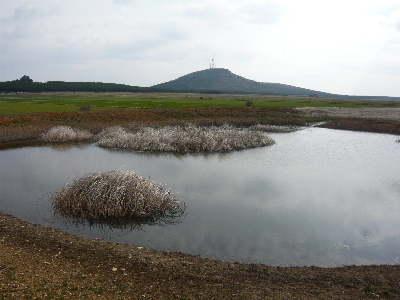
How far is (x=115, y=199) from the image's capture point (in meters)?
11.5

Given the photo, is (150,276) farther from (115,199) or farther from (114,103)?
(114,103)

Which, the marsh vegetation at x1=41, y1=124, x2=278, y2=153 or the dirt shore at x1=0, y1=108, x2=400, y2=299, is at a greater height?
the marsh vegetation at x1=41, y1=124, x2=278, y2=153

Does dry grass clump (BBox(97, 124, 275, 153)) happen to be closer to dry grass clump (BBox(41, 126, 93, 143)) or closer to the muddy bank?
dry grass clump (BBox(41, 126, 93, 143))

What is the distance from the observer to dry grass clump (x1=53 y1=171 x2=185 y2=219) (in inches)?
452

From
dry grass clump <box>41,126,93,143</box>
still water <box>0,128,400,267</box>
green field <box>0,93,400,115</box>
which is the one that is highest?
green field <box>0,93,400,115</box>

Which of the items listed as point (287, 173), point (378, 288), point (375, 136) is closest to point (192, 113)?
point (375, 136)

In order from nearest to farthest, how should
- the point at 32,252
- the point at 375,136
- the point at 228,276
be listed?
the point at 228,276, the point at 32,252, the point at 375,136

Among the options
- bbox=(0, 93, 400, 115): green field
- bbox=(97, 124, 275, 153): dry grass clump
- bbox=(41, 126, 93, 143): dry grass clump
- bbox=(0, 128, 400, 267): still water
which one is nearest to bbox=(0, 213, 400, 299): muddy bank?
bbox=(0, 128, 400, 267): still water

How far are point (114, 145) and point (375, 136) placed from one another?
29.6m

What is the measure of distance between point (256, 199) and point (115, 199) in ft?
20.8

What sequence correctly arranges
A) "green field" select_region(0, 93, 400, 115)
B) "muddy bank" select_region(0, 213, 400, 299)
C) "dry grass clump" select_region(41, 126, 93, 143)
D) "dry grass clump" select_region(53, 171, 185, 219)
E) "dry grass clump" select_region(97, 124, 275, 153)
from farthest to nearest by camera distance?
"green field" select_region(0, 93, 400, 115), "dry grass clump" select_region(41, 126, 93, 143), "dry grass clump" select_region(97, 124, 275, 153), "dry grass clump" select_region(53, 171, 185, 219), "muddy bank" select_region(0, 213, 400, 299)

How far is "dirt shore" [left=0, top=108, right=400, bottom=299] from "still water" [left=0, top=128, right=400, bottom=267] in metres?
0.95

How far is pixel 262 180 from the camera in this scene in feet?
55.3

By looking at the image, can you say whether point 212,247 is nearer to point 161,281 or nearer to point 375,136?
point 161,281
